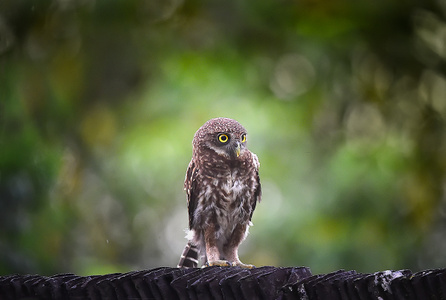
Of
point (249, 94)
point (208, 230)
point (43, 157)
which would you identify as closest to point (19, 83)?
point (43, 157)

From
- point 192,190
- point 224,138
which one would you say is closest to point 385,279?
point 224,138

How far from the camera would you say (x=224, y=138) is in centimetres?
301

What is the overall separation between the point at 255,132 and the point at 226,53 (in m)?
1.40

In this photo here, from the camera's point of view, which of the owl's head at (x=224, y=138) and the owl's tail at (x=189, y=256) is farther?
the owl's tail at (x=189, y=256)

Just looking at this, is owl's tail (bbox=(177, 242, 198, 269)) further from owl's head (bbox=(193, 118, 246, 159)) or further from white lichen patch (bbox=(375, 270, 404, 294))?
white lichen patch (bbox=(375, 270, 404, 294))

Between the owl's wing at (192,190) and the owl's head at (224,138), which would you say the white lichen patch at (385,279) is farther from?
the owl's wing at (192,190)

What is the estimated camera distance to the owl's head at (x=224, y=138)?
299 centimetres

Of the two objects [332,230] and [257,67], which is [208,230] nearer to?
[332,230]

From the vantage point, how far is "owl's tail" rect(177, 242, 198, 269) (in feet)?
10.7

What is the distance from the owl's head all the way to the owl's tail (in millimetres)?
516

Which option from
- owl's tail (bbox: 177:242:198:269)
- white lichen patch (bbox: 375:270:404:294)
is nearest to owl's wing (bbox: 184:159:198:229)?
owl's tail (bbox: 177:242:198:269)

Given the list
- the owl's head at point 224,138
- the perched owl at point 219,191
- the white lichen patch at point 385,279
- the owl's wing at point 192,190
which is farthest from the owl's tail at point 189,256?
the white lichen patch at point 385,279

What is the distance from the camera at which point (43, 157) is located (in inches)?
213

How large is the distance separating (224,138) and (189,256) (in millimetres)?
645
